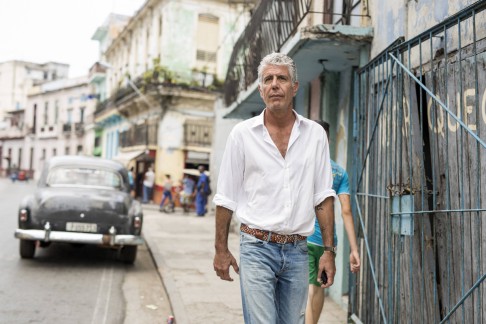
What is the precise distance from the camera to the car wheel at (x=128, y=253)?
8562mm

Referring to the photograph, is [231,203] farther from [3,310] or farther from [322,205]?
[3,310]

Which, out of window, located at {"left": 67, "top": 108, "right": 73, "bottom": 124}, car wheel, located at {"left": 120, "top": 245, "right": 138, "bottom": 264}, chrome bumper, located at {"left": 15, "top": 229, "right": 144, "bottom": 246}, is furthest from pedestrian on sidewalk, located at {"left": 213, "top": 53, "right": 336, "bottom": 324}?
window, located at {"left": 67, "top": 108, "right": 73, "bottom": 124}

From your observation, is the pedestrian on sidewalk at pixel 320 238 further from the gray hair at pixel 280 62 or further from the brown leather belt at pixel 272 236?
the gray hair at pixel 280 62

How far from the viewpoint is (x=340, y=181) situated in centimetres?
419

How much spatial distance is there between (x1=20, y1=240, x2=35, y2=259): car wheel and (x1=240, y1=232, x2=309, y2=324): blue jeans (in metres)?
6.39

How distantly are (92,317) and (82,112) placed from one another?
46.0m

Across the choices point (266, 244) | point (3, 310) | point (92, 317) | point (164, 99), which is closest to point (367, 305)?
point (266, 244)

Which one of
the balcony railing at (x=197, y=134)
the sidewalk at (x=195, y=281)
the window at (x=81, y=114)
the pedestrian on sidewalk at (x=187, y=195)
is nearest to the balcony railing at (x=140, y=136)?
the balcony railing at (x=197, y=134)

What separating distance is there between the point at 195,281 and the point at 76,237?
1.97 metres

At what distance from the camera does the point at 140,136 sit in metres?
26.1

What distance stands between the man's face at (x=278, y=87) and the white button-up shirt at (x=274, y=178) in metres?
0.14

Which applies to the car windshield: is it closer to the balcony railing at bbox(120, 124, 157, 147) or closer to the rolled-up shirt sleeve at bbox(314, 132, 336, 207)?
the rolled-up shirt sleeve at bbox(314, 132, 336, 207)

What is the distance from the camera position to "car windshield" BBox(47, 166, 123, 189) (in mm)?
8906

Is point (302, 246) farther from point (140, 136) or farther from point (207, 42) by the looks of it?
point (140, 136)
